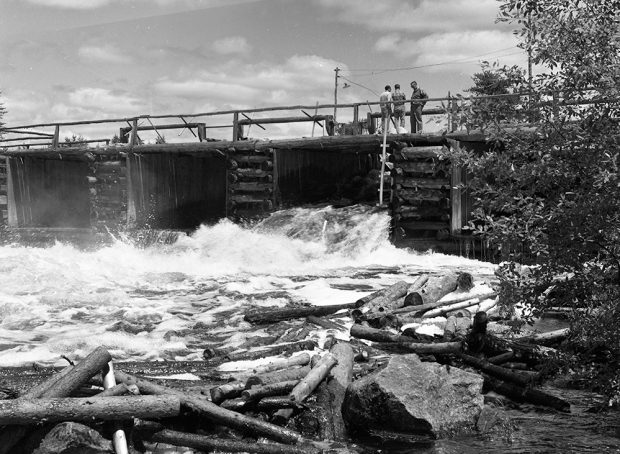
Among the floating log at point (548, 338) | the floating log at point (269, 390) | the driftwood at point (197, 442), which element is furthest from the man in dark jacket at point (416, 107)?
the driftwood at point (197, 442)

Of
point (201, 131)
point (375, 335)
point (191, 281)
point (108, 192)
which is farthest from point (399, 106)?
point (375, 335)

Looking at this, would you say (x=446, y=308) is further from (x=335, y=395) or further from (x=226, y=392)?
(x=226, y=392)

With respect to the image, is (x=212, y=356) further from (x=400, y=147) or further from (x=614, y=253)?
(x=400, y=147)

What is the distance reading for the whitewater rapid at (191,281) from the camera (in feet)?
35.6

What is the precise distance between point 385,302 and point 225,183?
18.2 m

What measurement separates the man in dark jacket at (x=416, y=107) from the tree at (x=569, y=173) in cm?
1494

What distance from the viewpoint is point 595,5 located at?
645 centimetres

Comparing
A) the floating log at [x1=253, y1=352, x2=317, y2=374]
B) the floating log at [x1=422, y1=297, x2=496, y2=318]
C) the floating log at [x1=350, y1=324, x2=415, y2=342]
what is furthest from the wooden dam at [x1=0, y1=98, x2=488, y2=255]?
the floating log at [x1=253, y1=352, x2=317, y2=374]

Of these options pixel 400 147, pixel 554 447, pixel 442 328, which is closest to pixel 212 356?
pixel 442 328

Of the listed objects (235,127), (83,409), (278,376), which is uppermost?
(235,127)

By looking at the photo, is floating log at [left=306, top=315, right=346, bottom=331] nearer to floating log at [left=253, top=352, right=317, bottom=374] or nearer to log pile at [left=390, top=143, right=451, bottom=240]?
floating log at [left=253, top=352, right=317, bottom=374]

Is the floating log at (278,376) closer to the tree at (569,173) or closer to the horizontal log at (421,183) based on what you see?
the tree at (569,173)

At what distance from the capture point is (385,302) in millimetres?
11195

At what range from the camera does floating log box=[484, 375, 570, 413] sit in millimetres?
6984
